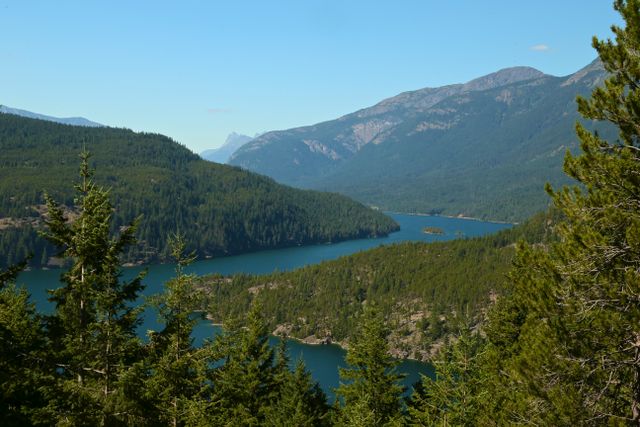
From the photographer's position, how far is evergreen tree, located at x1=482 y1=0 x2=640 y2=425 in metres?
15.1

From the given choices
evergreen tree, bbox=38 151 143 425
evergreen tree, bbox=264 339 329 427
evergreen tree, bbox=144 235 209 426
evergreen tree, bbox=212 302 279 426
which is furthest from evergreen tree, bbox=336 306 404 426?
evergreen tree, bbox=38 151 143 425

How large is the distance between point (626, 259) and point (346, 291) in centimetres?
15194

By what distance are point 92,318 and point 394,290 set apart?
14375cm

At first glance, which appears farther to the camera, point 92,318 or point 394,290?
point 394,290

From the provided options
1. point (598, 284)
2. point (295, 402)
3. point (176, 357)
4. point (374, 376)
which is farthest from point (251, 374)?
point (598, 284)

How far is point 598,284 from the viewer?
1544cm

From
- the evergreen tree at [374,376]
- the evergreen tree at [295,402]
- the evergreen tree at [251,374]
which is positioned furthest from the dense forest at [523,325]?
the evergreen tree at [251,374]

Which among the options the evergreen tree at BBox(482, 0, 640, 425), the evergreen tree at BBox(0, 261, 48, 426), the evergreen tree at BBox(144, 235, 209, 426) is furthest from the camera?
the evergreen tree at BBox(144, 235, 209, 426)

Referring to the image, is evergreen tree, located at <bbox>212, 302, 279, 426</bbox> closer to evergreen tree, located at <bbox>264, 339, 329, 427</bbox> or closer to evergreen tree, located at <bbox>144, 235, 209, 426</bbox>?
evergreen tree, located at <bbox>264, 339, 329, 427</bbox>

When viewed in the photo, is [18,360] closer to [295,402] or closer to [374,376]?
[295,402]

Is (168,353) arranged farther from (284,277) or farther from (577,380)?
(284,277)

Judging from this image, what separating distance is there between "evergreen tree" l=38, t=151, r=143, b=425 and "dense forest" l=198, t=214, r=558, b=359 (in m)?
109

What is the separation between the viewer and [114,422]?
60.0ft

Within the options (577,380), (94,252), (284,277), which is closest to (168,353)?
(94,252)
